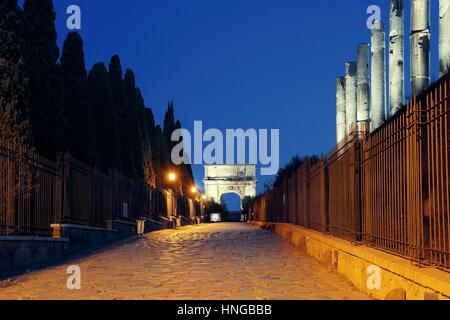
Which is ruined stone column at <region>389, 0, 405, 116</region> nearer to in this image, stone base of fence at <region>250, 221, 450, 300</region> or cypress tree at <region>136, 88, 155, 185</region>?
cypress tree at <region>136, 88, 155, 185</region>

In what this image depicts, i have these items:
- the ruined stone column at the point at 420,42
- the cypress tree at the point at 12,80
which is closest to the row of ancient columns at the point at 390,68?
the ruined stone column at the point at 420,42

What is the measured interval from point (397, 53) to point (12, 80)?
2161cm

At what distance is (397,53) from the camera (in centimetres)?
3134

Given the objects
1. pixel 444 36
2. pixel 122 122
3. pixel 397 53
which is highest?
pixel 397 53

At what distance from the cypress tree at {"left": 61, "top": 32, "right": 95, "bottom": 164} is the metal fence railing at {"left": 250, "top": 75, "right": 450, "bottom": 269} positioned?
1321 cm

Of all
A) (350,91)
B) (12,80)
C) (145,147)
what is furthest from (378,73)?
(12,80)

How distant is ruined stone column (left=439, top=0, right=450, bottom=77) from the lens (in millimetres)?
24014

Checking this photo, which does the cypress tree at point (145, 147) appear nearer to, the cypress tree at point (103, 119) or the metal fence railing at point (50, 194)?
the cypress tree at point (103, 119)

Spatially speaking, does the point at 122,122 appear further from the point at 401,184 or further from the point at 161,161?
the point at 401,184

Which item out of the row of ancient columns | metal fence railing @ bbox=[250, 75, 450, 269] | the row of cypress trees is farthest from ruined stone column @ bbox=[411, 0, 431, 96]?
metal fence railing @ bbox=[250, 75, 450, 269]

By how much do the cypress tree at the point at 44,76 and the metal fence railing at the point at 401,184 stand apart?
892cm

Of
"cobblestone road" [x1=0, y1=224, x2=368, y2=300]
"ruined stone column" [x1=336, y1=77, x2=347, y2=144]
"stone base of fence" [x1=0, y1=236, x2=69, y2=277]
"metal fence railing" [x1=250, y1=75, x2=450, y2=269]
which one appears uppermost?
"ruined stone column" [x1=336, y1=77, x2=347, y2=144]

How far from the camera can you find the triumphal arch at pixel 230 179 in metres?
99.6
